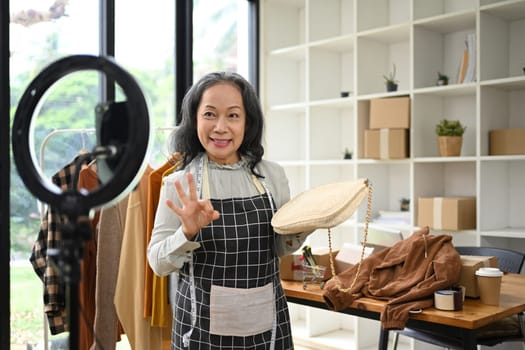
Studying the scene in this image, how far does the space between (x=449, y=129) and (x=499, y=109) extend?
300 millimetres

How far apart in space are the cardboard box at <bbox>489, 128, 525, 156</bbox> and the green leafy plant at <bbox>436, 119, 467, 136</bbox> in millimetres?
172

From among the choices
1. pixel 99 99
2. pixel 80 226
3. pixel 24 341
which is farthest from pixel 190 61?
pixel 80 226

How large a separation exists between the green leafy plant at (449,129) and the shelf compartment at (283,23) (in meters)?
1.47

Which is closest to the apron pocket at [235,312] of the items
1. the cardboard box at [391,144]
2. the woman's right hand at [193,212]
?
the woman's right hand at [193,212]

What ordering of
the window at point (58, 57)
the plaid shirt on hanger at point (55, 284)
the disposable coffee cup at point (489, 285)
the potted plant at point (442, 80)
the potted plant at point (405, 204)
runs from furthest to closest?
the potted plant at point (405, 204) → the potted plant at point (442, 80) → the window at point (58, 57) → the plaid shirt on hanger at point (55, 284) → the disposable coffee cup at point (489, 285)

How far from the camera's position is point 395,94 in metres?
3.40

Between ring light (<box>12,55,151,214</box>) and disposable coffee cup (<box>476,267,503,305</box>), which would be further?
disposable coffee cup (<box>476,267,503,305</box>)

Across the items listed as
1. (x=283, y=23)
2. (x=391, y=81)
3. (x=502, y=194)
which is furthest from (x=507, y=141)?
(x=283, y=23)

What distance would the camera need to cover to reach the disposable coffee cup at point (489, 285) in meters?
1.98

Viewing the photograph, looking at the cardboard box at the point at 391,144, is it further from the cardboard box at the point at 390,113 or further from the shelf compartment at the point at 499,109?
the shelf compartment at the point at 499,109

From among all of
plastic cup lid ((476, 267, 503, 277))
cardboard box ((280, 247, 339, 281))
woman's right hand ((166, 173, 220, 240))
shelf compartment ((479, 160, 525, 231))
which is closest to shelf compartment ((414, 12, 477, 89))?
shelf compartment ((479, 160, 525, 231))

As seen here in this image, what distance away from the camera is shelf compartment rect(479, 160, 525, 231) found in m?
3.12

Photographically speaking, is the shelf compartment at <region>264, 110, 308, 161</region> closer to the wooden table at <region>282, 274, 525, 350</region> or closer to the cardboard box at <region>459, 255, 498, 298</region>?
the wooden table at <region>282, 274, 525, 350</region>

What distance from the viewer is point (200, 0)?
382cm
